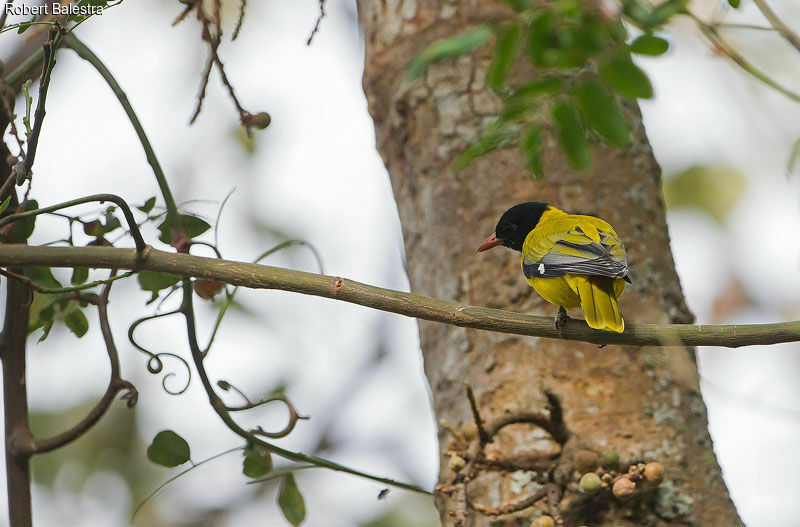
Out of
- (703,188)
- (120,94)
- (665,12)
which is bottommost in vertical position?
(703,188)

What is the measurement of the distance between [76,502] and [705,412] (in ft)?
17.2

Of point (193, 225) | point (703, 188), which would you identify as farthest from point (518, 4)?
point (703, 188)

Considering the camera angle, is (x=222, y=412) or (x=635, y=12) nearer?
(x=635, y=12)

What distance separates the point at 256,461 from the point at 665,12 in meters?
1.57

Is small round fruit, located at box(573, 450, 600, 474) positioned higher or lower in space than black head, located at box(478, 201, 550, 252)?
lower

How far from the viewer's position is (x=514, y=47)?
68.3 inches

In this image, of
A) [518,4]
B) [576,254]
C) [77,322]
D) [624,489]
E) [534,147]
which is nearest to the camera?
[518,4]

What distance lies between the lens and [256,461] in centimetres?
241

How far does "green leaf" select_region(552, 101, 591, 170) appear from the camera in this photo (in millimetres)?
1770

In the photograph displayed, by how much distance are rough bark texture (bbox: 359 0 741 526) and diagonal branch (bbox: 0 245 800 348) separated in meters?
0.43

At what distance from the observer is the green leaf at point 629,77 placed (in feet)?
5.39

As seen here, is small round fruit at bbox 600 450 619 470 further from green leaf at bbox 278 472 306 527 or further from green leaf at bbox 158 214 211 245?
green leaf at bbox 158 214 211 245

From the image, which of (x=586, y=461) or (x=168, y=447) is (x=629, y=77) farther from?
(x=168, y=447)

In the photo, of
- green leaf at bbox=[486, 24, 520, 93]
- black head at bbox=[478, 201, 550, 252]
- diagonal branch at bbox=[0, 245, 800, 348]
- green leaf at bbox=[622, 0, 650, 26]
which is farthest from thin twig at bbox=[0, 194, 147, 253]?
black head at bbox=[478, 201, 550, 252]
